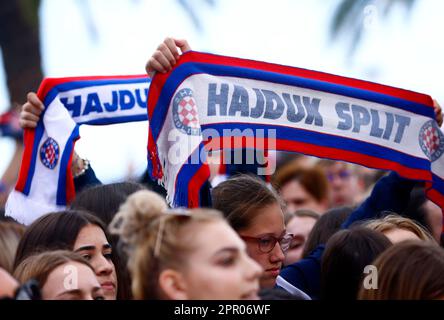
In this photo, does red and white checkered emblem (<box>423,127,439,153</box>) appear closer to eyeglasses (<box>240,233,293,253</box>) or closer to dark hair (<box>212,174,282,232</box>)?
dark hair (<box>212,174,282,232</box>)

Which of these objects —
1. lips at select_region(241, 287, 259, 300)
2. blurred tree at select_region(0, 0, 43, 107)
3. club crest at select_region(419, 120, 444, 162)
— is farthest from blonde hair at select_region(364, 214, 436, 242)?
blurred tree at select_region(0, 0, 43, 107)

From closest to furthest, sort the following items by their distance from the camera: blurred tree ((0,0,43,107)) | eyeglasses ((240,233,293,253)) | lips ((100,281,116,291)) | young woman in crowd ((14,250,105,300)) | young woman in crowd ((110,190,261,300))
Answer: young woman in crowd ((110,190,261,300))
young woman in crowd ((14,250,105,300))
lips ((100,281,116,291))
eyeglasses ((240,233,293,253))
blurred tree ((0,0,43,107))

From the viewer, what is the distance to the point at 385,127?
5.28 m

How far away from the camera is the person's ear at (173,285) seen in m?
3.19

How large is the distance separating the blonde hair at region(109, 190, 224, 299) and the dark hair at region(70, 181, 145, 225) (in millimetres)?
1665

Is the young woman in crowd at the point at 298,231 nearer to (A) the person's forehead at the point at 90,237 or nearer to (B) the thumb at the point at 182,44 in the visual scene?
(B) the thumb at the point at 182,44

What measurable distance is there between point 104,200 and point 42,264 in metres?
1.11

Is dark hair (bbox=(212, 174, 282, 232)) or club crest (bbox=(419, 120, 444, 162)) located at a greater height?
club crest (bbox=(419, 120, 444, 162))

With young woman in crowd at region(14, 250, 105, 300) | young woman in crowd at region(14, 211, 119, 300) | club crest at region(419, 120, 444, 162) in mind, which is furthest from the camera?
club crest at region(419, 120, 444, 162)

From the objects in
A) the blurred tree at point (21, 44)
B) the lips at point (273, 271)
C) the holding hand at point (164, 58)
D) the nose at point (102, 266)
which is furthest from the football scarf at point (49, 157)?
the blurred tree at point (21, 44)

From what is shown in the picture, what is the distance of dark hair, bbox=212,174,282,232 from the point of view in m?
4.64

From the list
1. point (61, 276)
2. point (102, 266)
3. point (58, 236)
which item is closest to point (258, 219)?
point (102, 266)

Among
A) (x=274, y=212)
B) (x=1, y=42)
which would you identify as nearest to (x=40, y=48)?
(x=1, y=42)

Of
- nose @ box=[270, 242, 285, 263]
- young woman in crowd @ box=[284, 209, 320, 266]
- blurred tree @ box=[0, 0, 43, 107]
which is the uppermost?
blurred tree @ box=[0, 0, 43, 107]
